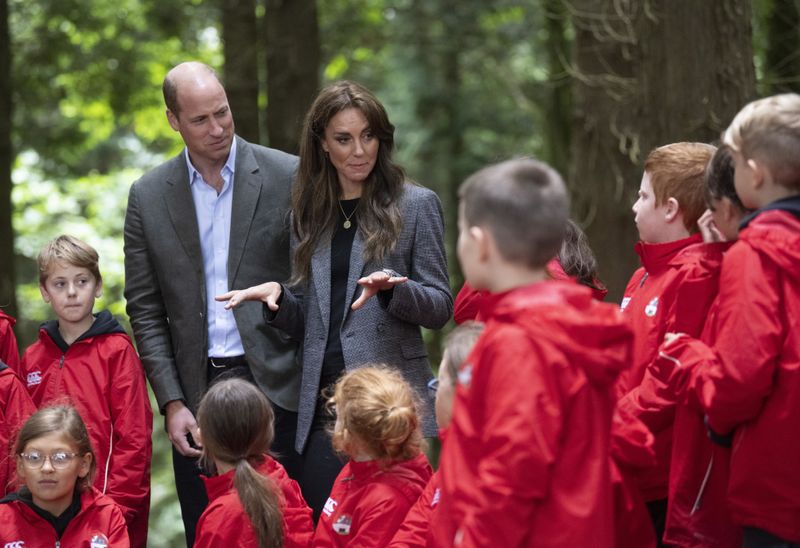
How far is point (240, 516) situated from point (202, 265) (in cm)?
146

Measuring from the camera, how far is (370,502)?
4320 mm

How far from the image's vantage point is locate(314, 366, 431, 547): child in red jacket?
429 cm

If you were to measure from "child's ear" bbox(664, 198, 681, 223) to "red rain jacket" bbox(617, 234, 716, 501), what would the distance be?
0.11m

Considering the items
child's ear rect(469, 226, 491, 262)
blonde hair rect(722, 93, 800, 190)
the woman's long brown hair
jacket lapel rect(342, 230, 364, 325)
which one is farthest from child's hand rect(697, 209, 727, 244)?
jacket lapel rect(342, 230, 364, 325)

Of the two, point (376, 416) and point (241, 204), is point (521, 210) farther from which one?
point (241, 204)

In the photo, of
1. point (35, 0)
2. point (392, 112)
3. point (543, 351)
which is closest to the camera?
point (543, 351)

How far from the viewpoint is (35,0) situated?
37.8 ft

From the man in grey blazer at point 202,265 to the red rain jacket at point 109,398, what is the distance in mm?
111

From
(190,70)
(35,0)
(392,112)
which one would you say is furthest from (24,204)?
(190,70)

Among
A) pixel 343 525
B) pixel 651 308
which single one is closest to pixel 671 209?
pixel 651 308

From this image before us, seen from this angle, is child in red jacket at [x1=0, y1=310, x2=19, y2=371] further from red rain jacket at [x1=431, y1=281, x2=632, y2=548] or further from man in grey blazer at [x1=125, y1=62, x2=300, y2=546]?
red rain jacket at [x1=431, y1=281, x2=632, y2=548]

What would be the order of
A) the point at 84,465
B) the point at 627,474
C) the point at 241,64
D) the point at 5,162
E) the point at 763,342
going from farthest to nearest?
the point at 241,64
the point at 5,162
the point at 84,465
the point at 627,474
the point at 763,342

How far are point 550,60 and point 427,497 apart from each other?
28.6ft

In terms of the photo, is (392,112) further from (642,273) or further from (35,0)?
(642,273)
